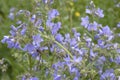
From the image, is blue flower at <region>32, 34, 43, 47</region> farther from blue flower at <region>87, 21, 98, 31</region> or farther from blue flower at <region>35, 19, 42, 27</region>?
blue flower at <region>87, 21, 98, 31</region>

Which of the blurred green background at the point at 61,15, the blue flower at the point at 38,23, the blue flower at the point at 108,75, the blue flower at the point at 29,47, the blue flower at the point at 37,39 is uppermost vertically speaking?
the blurred green background at the point at 61,15

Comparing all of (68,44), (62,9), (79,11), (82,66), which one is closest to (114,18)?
(62,9)

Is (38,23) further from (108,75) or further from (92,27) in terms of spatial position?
(108,75)

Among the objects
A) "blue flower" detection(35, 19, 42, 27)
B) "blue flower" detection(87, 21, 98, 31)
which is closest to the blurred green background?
"blue flower" detection(87, 21, 98, 31)

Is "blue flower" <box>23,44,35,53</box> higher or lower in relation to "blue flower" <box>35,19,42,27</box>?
lower

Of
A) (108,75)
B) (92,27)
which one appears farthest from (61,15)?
(108,75)

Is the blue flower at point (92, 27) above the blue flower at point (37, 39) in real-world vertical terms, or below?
above

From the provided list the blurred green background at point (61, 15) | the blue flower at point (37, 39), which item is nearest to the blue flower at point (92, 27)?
the blue flower at point (37, 39)

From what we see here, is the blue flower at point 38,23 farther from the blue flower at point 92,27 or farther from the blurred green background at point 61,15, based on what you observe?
the blurred green background at point 61,15

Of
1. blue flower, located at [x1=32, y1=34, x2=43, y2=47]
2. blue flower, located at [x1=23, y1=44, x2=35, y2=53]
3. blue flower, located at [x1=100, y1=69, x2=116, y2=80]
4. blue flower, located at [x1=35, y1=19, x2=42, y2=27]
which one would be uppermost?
blue flower, located at [x1=35, y1=19, x2=42, y2=27]

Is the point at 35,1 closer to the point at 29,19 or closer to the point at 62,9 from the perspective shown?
the point at 29,19

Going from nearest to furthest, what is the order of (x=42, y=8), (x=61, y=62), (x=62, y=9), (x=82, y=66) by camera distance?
1. (x=82, y=66)
2. (x=61, y=62)
3. (x=42, y=8)
4. (x=62, y=9)
